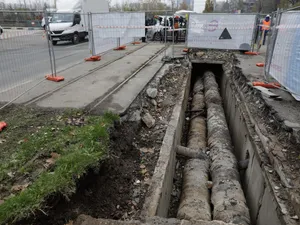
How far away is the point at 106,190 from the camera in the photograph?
340 centimetres

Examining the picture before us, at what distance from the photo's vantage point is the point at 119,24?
11.1 m

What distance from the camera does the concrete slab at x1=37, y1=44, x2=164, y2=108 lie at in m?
5.65

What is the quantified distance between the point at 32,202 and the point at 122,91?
169 inches

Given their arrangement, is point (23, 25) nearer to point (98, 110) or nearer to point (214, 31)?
point (98, 110)

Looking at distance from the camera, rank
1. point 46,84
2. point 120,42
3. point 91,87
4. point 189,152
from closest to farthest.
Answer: point 189,152 → point 91,87 → point 46,84 → point 120,42

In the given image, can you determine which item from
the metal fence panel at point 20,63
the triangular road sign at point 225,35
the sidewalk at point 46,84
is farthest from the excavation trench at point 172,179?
the triangular road sign at point 225,35

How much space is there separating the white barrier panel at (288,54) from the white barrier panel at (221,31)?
19.4 ft

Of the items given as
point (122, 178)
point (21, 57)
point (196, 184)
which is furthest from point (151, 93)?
point (21, 57)

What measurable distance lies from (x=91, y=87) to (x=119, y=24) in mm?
5311

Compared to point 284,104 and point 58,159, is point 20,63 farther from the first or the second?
point 284,104

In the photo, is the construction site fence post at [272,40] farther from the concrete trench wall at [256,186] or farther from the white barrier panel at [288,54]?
the concrete trench wall at [256,186]

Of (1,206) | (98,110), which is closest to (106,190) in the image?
(1,206)

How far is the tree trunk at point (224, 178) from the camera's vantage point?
3963mm

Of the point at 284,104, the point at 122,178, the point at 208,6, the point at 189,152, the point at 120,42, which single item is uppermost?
the point at 208,6
